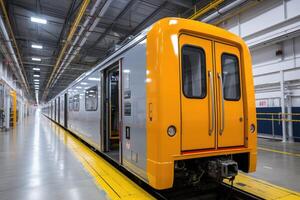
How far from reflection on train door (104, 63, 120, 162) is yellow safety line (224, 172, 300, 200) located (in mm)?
2497

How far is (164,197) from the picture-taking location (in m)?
3.06

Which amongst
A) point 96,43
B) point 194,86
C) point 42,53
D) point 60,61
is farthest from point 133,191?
point 42,53

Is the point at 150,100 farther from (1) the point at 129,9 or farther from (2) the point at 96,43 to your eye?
(2) the point at 96,43

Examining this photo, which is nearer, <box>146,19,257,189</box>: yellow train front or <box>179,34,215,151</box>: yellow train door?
<box>146,19,257,189</box>: yellow train front

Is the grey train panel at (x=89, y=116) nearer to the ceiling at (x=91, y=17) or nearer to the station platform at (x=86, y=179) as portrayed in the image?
the station platform at (x=86, y=179)

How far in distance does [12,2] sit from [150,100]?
8394mm

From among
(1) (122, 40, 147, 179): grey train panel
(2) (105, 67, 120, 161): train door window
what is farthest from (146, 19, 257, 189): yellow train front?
(2) (105, 67, 120, 161): train door window

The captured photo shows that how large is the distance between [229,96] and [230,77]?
1.05 ft

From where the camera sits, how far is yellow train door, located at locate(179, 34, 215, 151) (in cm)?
272

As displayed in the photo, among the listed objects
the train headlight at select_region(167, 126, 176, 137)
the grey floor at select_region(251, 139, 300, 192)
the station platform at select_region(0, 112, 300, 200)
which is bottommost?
the grey floor at select_region(251, 139, 300, 192)

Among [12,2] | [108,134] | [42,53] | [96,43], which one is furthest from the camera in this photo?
[42,53]

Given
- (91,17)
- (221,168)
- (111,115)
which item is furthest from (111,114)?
(221,168)

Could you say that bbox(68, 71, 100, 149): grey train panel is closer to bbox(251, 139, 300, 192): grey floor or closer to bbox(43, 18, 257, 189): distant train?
bbox(43, 18, 257, 189): distant train

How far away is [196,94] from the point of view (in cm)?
288
